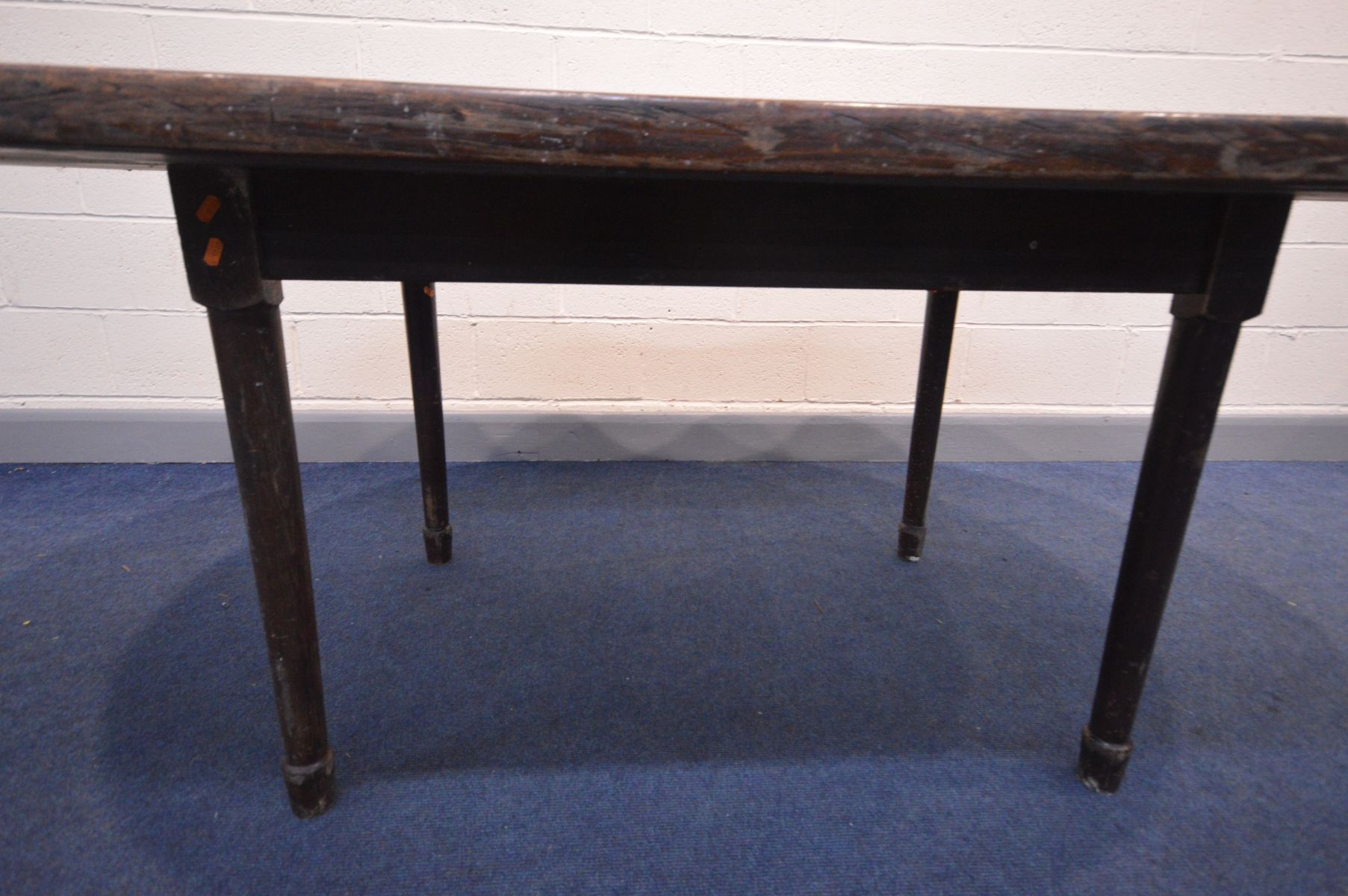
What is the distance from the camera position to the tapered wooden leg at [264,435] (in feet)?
A: 1.65

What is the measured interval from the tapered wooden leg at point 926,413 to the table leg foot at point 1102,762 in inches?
17.9

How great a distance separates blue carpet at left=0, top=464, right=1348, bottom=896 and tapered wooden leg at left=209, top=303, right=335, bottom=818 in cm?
7

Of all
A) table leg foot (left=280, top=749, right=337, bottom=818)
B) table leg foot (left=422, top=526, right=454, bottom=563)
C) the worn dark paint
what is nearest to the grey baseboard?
table leg foot (left=422, top=526, right=454, bottom=563)

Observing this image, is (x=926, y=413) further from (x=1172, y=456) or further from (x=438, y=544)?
(x=438, y=544)

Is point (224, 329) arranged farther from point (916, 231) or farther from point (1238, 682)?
point (1238, 682)

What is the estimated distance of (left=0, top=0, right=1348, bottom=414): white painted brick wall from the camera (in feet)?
4.29

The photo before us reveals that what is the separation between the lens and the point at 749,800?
727 mm

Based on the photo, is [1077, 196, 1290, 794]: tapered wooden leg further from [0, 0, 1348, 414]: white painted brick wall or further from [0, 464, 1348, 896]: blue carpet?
[0, 0, 1348, 414]: white painted brick wall

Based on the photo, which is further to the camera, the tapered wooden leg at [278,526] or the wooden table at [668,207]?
the tapered wooden leg at [278,526]

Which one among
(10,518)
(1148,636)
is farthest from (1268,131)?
(10,518)

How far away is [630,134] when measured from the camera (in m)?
0.43

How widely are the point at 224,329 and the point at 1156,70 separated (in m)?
1.64

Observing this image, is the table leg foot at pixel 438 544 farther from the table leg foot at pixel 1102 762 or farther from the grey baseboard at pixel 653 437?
the table leg foot at pixel 1102 762

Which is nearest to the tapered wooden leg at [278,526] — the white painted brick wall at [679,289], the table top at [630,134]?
the table top at [630,134]
